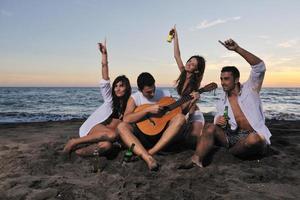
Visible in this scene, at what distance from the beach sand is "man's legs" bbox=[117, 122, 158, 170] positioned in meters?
0.15

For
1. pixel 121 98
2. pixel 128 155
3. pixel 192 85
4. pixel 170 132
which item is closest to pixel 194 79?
pixel 192 85

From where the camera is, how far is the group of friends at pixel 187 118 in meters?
5.02

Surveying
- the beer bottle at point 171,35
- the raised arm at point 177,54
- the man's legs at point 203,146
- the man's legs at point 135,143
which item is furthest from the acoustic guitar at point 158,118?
the beer bottle at point 171,35

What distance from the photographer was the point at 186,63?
5.91 meters

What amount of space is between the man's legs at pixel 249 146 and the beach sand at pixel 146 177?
164mm

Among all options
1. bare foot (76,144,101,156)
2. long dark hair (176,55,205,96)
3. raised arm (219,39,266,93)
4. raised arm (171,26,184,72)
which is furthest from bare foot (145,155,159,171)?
raised arm (171,26,184,72)

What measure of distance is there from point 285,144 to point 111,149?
13.3 ft

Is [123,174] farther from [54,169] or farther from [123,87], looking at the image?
[123,87]

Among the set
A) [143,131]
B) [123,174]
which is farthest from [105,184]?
Result: [143,131]

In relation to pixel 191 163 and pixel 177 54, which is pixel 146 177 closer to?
pixel 191 163

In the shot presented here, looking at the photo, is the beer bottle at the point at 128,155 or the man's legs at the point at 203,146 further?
the beer bottle at the point at 128,155

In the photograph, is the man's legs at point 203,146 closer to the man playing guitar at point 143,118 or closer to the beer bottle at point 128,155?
the man playing guitar at point 143,118

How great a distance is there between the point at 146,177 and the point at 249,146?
1.73 metres

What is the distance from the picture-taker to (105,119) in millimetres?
5707
